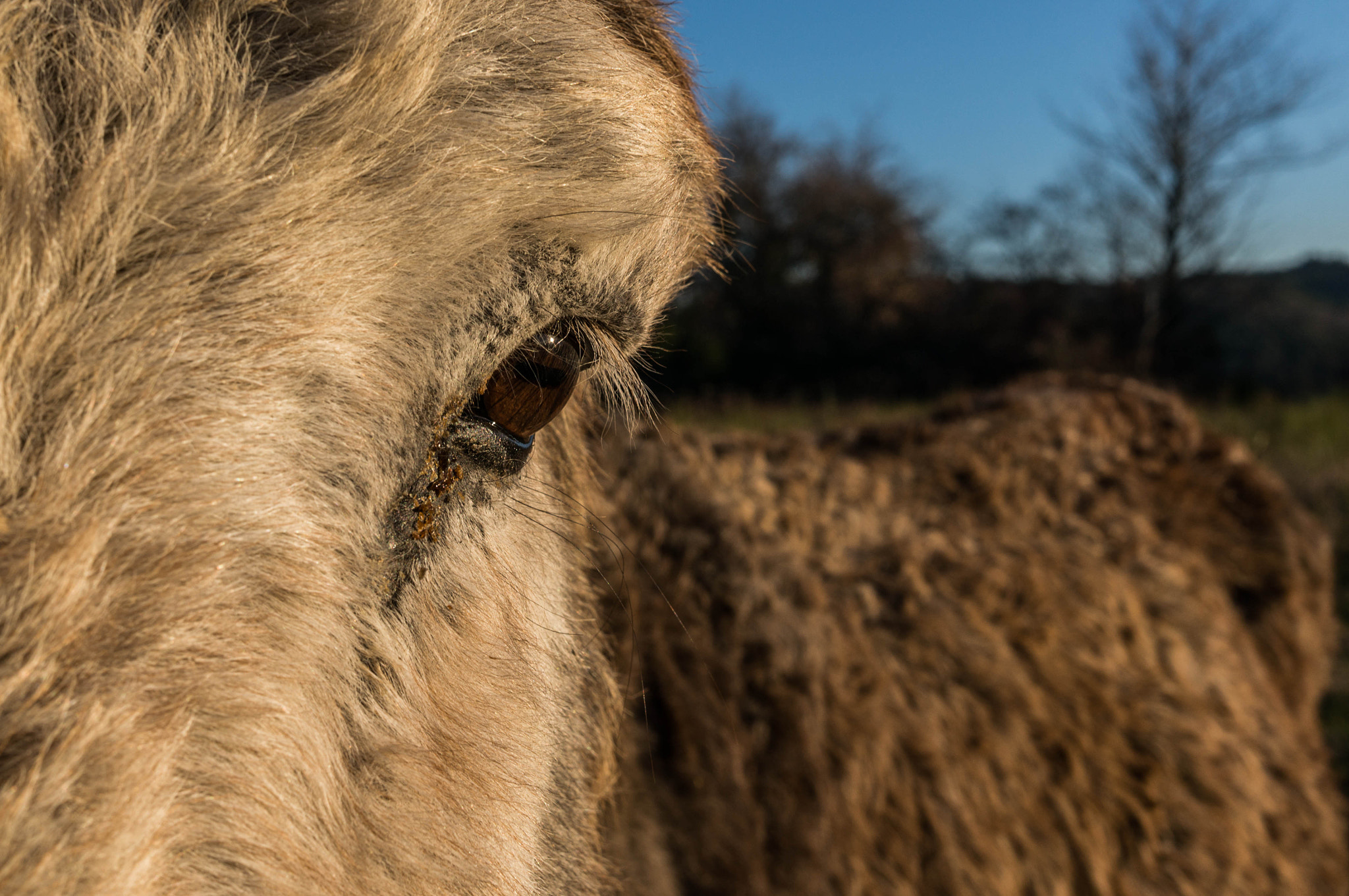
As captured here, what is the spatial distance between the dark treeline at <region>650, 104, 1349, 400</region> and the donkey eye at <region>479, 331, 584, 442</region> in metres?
17.0

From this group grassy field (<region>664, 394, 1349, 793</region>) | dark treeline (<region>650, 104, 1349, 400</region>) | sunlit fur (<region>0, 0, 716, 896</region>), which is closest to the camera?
sunlit fur (<region>0, 0, 716, 896</region>)

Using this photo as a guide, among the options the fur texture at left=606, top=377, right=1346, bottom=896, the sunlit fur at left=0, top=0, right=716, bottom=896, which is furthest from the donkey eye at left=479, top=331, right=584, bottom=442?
the fur texture at left=606, top=377, right=1346, bottom=896

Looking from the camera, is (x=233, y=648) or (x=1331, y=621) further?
(x=1331, y=621)

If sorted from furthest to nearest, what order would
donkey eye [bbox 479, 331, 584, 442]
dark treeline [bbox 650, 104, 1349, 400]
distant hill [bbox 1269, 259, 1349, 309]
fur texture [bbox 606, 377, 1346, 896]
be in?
distant hill [bbox 1269, 259, 1349, 309] < dark treeline [bbox 650, 104, 1349, 400] < fur texture [bbox 606, 377, 1346, 896] < donkey eye [bbox 479, 331, 584, 442]

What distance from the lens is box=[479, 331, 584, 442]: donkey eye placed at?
1118 millimetres

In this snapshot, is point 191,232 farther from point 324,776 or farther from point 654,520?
point 654,520

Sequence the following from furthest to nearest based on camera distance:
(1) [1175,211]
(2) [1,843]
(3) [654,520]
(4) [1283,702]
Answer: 1. (1) [1175,211]
2. (4) [1283,702]
3. (3) [654,520]
4. (2) [1,843]

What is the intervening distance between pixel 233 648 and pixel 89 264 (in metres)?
0.34

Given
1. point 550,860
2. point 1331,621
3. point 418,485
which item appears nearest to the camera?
point 418,485

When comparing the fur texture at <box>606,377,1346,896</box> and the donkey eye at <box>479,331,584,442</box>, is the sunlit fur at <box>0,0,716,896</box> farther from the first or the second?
the fur texture at <box>606,377,1346,896</box>

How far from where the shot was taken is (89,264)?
78cm

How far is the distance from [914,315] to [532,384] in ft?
65.1

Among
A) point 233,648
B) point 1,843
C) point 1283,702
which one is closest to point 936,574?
point 1283,702

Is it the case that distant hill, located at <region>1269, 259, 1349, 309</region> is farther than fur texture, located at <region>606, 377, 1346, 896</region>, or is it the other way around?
distant hill, located at <region>1269, 259, 1349, 309</region>
